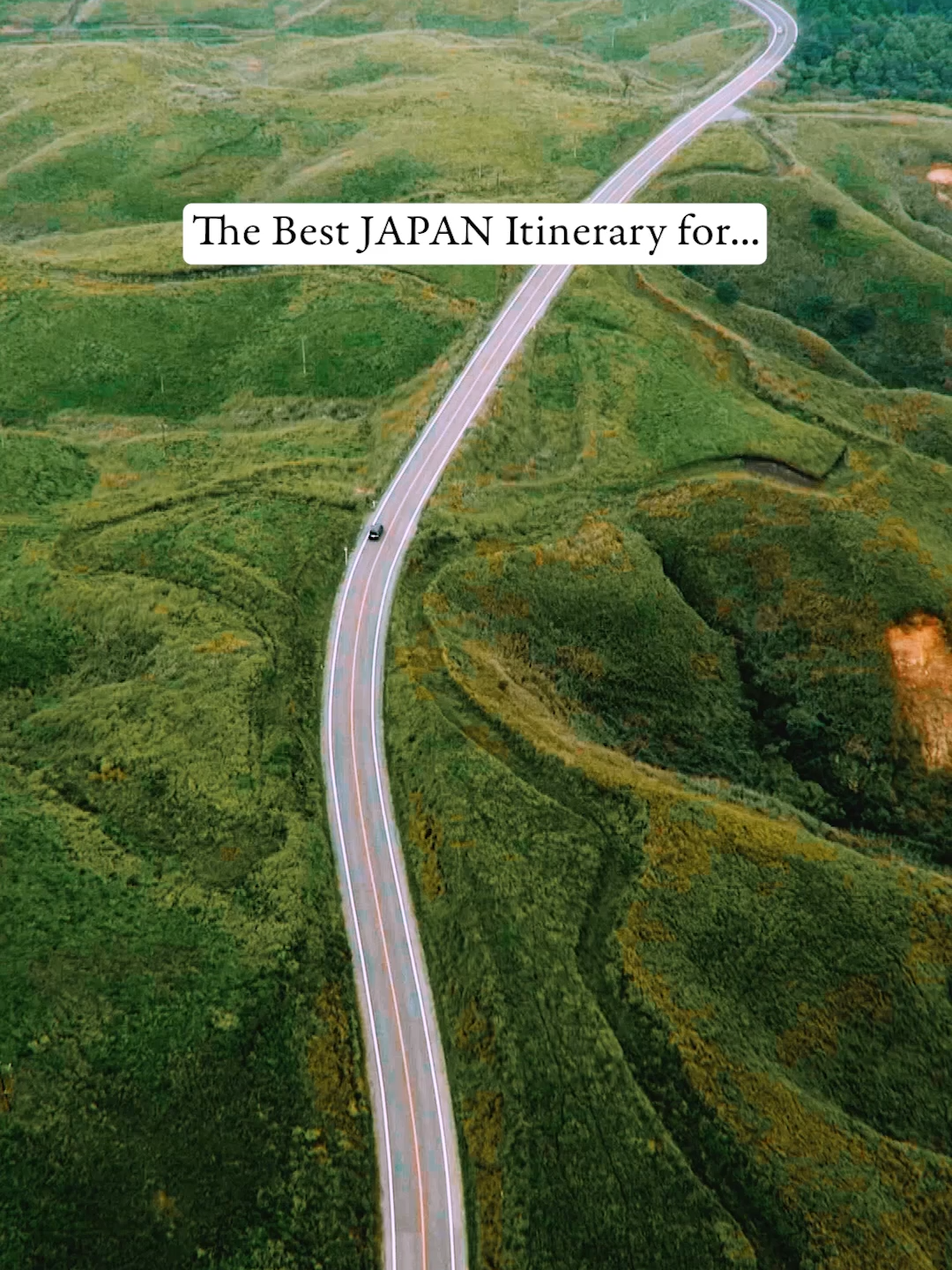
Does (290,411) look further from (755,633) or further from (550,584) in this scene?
(755,633)

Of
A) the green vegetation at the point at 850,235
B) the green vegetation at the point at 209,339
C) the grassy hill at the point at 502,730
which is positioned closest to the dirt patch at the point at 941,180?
the green vegetation at the point at 850,235

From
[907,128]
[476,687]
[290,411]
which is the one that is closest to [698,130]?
[907,128]

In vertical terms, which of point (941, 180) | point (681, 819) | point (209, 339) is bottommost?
point (681, 819)

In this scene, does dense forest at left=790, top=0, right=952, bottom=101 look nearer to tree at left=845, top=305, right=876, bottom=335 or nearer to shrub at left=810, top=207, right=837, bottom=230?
shrub at left=810, top=207, right=837, bottom=230

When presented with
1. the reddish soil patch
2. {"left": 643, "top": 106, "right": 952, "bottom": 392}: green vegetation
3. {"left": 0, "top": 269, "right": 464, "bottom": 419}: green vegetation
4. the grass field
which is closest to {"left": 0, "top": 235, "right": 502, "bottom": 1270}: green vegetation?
the grass field

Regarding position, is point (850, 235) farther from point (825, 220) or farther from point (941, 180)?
point (941, 180)

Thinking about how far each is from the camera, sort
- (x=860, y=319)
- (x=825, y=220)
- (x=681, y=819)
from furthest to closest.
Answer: (x=825, y=220), (x=860, y=319), (x=681, y=819)

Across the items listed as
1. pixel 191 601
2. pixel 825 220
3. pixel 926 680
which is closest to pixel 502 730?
pixel 191 601
